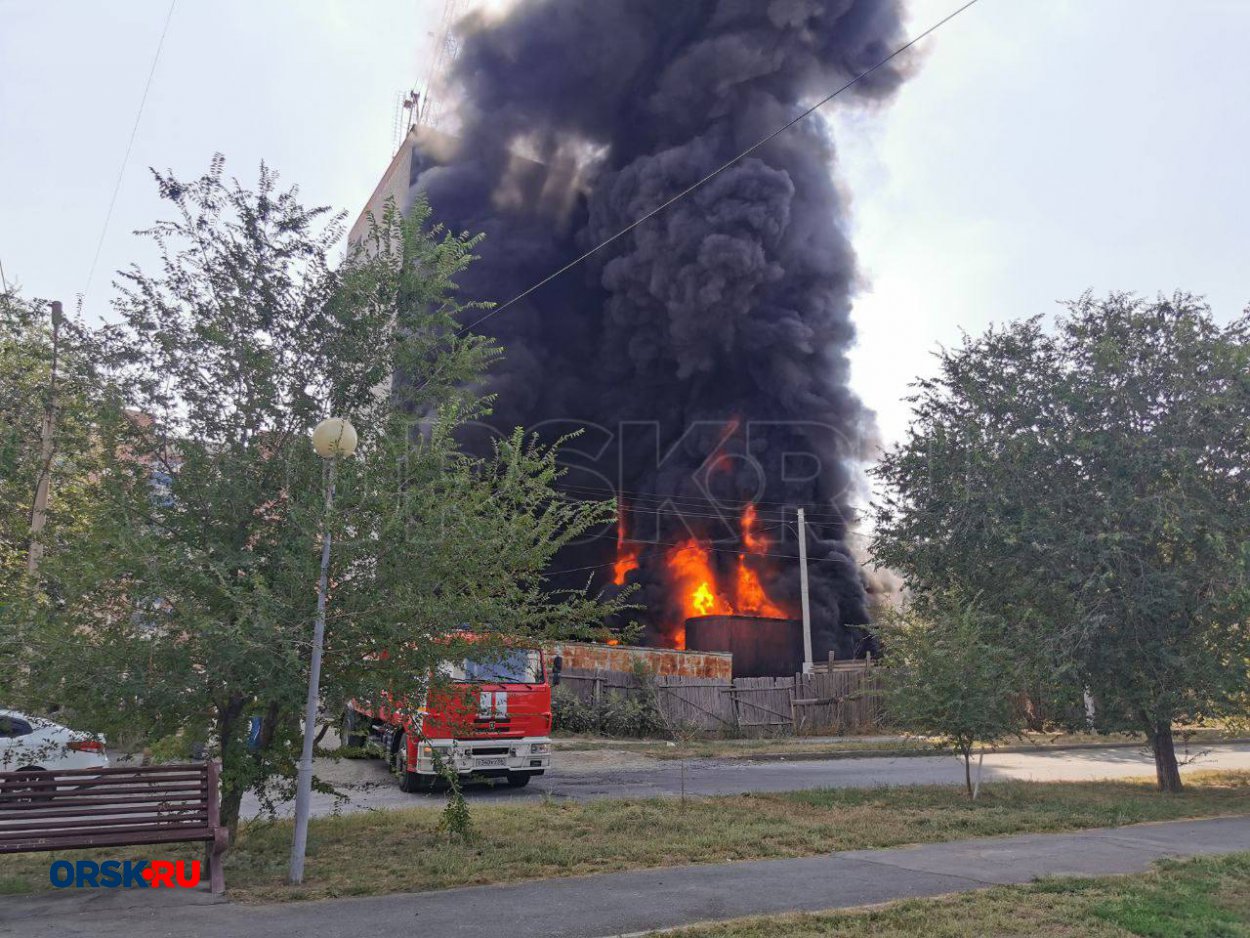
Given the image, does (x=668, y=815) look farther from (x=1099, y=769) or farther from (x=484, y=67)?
(x=484, y=67)

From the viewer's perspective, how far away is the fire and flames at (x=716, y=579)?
39438 mm

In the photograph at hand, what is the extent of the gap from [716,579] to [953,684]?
94.0ft

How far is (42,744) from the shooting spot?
9055 mm

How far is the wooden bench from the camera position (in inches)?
261

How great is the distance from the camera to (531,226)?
1946 inches

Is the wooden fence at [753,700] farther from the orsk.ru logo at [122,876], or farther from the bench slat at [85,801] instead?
the bench slat at [85,801]

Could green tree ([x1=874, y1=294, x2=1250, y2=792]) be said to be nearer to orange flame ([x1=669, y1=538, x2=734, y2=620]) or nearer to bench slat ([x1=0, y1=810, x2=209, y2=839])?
bench slat ([x1=0, y1=810, x2=209, y2=839])

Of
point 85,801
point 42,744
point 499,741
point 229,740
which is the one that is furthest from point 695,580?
point 85,801

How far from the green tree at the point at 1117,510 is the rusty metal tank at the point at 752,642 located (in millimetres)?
18374

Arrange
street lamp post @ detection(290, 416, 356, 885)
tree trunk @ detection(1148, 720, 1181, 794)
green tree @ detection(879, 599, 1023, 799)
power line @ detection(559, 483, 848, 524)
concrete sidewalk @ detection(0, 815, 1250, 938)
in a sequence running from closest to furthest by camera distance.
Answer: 1. concrete sidewalk @ detection(0, 815, 1250, 938)
2. street lamp post @ detection(290, 416, 356, 885)
3. green tree @ detection(879, 599, 1023, 799)
4. tree trunk @ detection(1148, 720, 1181, 794)
5. power line @ detection(559, 483, 848, 524)

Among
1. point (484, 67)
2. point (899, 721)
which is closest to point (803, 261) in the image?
point (484, 67)

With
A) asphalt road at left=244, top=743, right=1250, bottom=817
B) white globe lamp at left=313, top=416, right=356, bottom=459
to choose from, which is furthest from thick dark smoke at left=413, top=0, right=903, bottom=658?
white globe lamp at left=313, top=416, right=356, bottom=459

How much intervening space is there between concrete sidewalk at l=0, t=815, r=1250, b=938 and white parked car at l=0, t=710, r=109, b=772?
4.96 ft

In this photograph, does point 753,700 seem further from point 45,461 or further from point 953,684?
point 45,461
